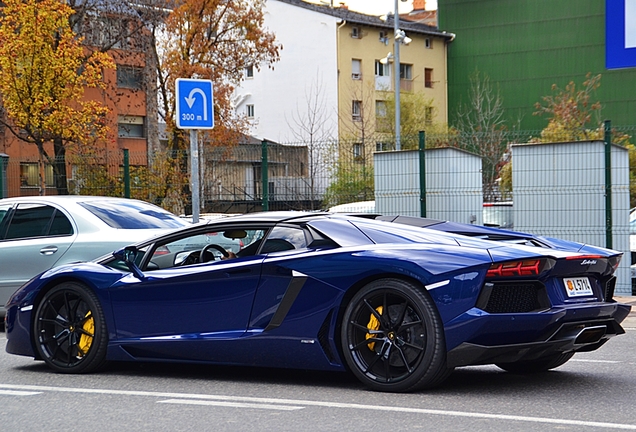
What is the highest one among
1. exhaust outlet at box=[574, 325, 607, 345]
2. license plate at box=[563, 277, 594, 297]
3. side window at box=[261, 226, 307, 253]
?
side window at box=[261, 226, 307, 253]

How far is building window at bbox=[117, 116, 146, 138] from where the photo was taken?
54.4 m

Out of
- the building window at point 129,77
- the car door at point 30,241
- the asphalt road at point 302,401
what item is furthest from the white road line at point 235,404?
the building window at point 129,77

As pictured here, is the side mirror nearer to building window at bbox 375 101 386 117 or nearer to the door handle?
the door handle

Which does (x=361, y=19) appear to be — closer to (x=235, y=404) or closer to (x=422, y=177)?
(x=422, y=177)

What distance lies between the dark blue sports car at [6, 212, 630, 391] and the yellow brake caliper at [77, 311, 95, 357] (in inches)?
0.5

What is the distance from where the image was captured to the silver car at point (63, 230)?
1079cm

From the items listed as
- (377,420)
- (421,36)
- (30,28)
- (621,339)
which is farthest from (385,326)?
(421,36)

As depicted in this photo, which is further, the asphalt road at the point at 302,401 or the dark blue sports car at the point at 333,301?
the dark blue sports car at the point at 333,301

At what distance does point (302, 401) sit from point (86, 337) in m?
2.27

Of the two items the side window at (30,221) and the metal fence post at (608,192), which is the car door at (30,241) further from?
the metal fence post at (608,192)

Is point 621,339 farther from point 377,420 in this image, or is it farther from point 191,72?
point 191,72

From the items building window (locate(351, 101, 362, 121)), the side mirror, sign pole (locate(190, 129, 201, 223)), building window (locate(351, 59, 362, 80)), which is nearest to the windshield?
sign pole (locate(190, 129, 201, 223))

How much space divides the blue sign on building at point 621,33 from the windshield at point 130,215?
7.40 m

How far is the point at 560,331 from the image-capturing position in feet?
21.5
